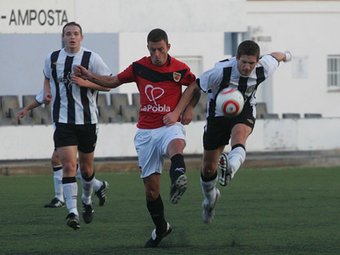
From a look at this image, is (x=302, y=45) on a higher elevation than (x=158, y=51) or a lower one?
higher

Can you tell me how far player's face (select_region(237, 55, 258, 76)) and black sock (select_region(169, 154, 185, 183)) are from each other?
120 centimetres

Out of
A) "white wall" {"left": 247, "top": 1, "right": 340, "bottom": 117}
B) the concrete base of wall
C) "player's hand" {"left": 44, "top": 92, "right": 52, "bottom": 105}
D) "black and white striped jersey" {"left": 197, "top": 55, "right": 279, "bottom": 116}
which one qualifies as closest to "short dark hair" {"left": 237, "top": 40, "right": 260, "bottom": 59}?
"black and white striped jersey" {"left": 197, "top": 55, "right": 279, "bottom": 116}

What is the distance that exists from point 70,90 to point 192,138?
1246cm

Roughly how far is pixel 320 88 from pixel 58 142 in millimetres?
23602

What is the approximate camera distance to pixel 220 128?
13531 millimetres

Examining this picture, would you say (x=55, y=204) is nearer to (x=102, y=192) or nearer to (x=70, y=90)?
(x=102, y=192)

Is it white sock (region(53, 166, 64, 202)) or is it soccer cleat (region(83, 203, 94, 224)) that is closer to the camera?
soccer cleat (region(83, 203, 94, 224))

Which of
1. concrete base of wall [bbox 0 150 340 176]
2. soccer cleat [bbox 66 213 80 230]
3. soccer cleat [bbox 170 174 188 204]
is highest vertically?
soccer cleat [bbox 170 174 188 204]

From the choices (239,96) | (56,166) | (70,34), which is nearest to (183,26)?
(56,166)

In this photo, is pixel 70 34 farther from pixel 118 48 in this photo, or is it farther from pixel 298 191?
pixel 118 48

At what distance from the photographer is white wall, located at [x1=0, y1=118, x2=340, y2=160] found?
2555 centimetres

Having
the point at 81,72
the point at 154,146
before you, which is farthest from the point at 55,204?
the point at 154,146

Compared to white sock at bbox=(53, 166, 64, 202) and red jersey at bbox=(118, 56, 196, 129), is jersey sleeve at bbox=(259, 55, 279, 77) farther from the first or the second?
white sock at bbox=(53, 166, 64, 202)

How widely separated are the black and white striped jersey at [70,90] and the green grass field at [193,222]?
4.10 ft
